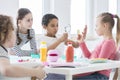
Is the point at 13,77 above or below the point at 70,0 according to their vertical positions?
below

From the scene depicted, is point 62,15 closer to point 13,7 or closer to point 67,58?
point 13,7

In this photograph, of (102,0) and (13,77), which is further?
(102,0)

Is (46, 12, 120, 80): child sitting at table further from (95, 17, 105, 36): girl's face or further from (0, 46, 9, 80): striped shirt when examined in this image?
(0, 46, 9, 80): striped shirt

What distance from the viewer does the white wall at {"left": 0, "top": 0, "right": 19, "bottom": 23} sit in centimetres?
295

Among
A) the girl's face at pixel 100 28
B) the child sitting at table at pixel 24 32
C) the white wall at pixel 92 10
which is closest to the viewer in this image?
the girl's face at pixel 100 28

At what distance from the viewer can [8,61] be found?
1.24m

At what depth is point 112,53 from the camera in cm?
212

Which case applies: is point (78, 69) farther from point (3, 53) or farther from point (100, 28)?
point (100, 28)

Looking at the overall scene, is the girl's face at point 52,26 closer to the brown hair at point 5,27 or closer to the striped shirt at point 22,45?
the striped shirt at point 22,45

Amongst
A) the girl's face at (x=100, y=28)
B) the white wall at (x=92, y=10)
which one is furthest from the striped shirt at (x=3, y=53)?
the white wall at (x=92, y=10)

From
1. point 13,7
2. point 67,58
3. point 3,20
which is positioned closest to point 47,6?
point 13,7

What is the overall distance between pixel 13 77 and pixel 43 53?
710mm

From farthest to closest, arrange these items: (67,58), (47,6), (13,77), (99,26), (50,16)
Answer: (47,6)
(50,16)
(99,26)
(67,58)
(13,77)

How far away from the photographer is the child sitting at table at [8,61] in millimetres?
1191
